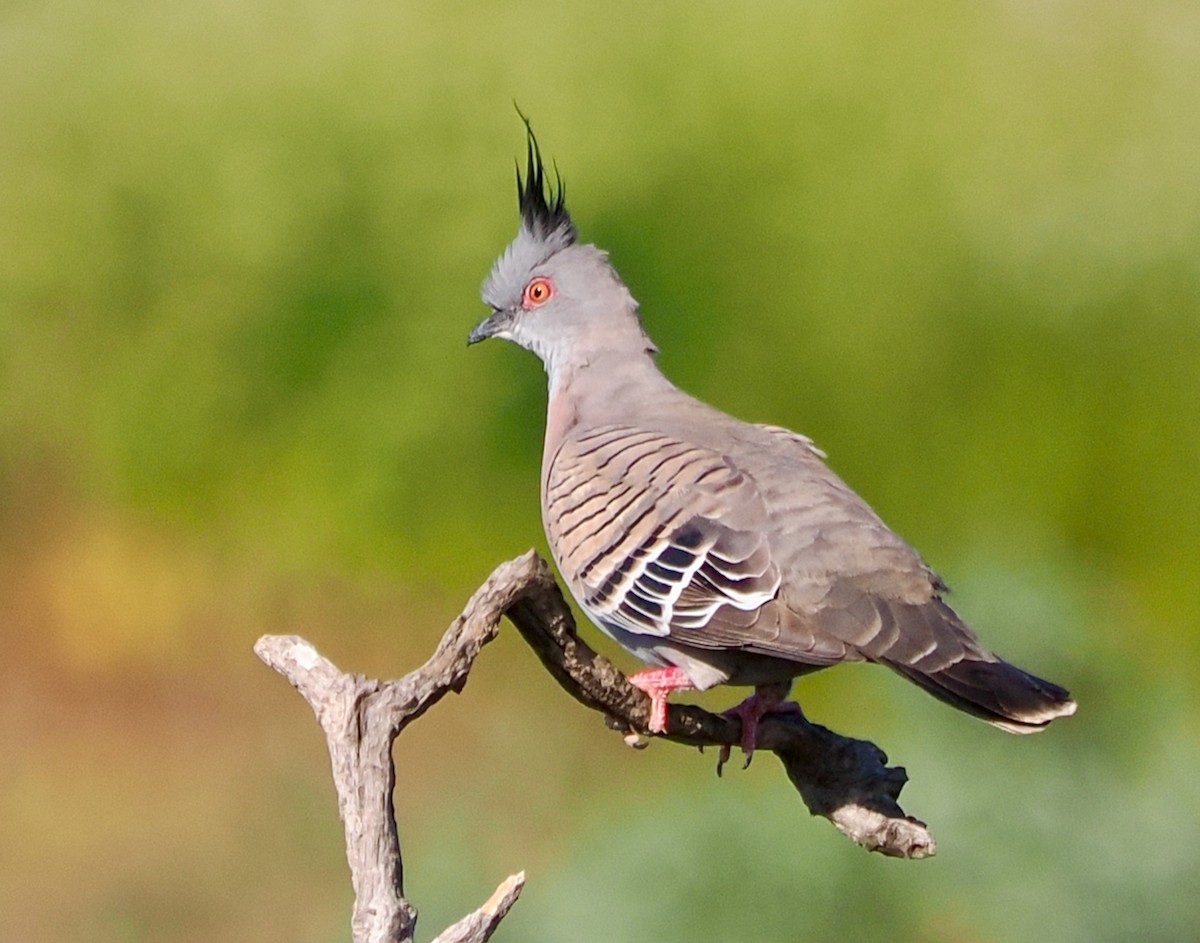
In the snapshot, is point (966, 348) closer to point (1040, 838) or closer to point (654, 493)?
point (1040, 838)

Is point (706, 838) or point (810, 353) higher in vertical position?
point (810, 353)

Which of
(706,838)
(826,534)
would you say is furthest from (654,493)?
(706,838)

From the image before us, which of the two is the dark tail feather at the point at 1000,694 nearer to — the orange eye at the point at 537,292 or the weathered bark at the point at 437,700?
the weathered bark at the point at 437,700

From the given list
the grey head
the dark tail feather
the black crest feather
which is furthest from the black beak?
the dark tail feather

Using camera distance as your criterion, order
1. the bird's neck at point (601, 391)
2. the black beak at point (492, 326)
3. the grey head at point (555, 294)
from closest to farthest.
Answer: the bird's neck at point (601, 391) → the grey head at point (555, 294) → the black beak at point (492, 326)

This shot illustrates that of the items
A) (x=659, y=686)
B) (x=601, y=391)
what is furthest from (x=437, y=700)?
(x=601, y=391)

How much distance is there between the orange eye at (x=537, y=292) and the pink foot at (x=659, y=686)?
902 mm

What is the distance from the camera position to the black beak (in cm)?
300

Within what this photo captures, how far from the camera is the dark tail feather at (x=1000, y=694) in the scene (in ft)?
6.26

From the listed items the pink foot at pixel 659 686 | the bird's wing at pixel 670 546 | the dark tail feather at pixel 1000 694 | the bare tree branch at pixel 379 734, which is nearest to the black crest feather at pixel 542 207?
the bird's wing at pixel 670 546

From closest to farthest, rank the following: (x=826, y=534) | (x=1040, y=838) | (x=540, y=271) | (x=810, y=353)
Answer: (x=826, y=534)
(x=540, y=271)
(x=1040, y=838)
(x=810, y=353)

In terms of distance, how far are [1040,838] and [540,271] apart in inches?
64.6

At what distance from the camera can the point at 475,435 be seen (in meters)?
4.01

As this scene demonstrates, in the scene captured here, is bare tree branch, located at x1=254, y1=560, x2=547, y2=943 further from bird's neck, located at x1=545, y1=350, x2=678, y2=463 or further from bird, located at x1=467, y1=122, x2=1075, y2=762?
bird's neck, located at x1=545, y1=350, x2=678, y2=463
